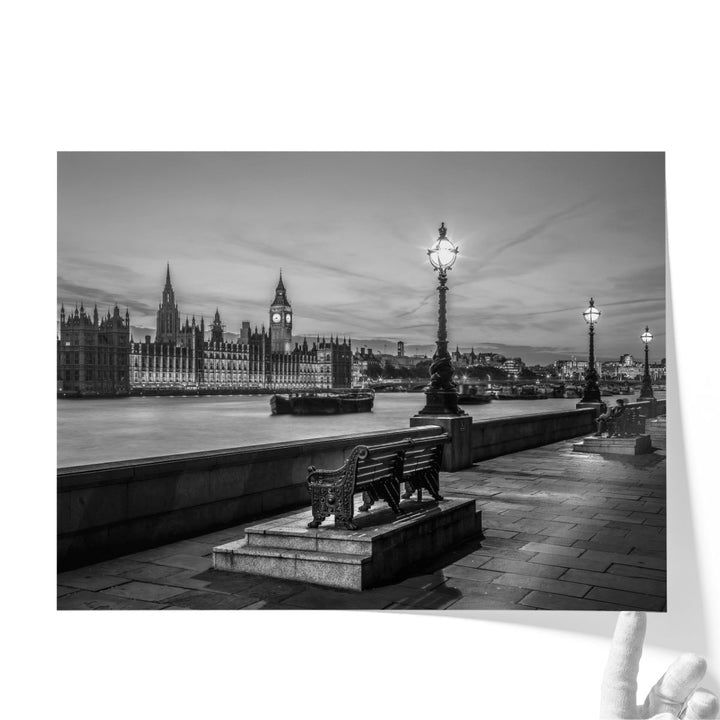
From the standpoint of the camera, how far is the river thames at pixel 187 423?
810 cm

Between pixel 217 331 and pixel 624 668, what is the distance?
932 centimetres

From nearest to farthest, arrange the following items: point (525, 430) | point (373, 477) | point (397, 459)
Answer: point (373, 477) < point (397, 459) < point (525, 430)

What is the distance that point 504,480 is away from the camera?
9117 millimetres

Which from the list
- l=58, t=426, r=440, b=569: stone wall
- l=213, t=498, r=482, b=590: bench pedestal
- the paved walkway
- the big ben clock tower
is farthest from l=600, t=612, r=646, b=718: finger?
the big ben clock tower

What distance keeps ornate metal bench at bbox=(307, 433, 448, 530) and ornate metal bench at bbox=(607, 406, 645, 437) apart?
6328 mm

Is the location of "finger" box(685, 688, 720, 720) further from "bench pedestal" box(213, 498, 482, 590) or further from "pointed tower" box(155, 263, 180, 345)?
"pointed tower" box(155, 263, 180, 345)

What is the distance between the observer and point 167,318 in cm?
1023

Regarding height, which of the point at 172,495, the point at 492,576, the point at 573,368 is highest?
the point at 573,368

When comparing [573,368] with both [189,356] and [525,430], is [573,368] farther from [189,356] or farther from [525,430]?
[189,356]

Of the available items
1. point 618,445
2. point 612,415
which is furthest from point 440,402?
point 612,415

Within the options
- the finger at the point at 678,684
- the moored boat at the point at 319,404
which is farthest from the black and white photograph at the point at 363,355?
the moored boat at the point at 319,404

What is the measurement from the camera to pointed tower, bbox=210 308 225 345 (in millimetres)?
10273

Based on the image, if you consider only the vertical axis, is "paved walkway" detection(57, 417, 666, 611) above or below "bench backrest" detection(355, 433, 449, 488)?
below
